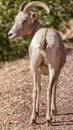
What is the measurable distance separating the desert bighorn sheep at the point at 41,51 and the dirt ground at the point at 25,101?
0.18 meters

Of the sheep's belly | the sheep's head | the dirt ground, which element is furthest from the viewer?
the sheep's head

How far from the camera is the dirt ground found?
24.7 feet

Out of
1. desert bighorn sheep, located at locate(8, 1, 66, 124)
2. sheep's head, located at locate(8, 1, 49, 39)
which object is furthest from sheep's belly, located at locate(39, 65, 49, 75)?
sheep's head, located at locate(8, 1, 49, 39)

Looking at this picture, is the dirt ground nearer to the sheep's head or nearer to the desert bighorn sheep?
the desert bighorn sheep

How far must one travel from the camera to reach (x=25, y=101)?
862cm

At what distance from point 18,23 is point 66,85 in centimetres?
245

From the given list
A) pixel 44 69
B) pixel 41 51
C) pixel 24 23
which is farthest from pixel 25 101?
pixel 41 51

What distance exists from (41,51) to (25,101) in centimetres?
179

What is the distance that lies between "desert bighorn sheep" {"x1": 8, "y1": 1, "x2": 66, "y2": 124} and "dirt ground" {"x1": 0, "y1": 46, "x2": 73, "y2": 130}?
0.58 feet

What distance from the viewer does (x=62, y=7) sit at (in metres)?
13.1

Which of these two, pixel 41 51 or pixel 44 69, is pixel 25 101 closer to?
pixel 44 69

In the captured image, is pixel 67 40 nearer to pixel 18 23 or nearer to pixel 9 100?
pixel 9 100

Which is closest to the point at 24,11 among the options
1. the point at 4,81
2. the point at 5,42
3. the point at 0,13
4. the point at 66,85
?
the point at 66,85

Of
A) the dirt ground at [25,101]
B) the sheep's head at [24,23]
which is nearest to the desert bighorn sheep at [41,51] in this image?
the sheep's head at [24,23]
